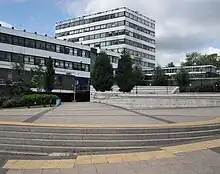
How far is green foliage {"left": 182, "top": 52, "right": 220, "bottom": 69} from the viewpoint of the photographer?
4097 inches

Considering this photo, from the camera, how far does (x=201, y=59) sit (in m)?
107

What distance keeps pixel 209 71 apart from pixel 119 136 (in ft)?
217

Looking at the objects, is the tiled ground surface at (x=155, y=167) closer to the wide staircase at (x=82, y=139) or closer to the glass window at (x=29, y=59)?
the wide staircase at (x=82, y=139)

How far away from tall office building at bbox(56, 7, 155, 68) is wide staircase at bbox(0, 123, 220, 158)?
79685mm

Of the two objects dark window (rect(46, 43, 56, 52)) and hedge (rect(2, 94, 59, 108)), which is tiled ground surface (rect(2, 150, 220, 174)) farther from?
dark window (rect(46, 43, 56, 52))

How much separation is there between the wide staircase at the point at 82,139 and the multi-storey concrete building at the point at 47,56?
39.3 meters

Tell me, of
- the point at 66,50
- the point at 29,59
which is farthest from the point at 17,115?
the point at 66,50

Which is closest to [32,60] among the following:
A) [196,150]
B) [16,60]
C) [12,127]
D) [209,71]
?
[16,60]

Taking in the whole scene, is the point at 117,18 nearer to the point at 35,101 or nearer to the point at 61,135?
the point at 35,101

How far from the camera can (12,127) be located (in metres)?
11.8

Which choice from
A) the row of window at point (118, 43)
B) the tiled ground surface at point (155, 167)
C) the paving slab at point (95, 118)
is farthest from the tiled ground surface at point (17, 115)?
the row of window at point (118, 43)

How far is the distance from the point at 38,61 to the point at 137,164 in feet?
177

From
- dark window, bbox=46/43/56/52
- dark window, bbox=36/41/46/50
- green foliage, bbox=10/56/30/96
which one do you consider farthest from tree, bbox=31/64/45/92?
dark window, bbox=46/43/56/52

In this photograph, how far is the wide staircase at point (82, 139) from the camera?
1037 cm
